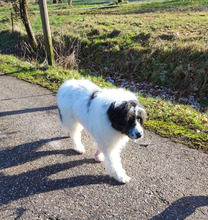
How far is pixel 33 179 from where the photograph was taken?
3.77m

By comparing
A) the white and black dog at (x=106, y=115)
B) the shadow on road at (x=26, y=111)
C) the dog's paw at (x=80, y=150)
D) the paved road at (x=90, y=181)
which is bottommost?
the paved road at (x=90, y=181)

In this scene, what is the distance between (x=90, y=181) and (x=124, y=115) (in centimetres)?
153

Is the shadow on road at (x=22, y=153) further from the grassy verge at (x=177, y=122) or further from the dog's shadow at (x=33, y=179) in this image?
the grassy verge at (x=177, y=122)

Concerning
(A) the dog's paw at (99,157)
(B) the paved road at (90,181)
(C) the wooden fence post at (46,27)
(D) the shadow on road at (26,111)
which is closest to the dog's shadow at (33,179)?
(B) the paved road at (90,181)

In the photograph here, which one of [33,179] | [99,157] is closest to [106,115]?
[99,157]

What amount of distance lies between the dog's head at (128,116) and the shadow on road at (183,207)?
4.20 feet

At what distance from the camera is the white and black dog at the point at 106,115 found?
3143 mm

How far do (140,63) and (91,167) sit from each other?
700 cm

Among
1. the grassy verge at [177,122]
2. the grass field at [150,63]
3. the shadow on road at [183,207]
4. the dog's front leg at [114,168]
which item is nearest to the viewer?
the shadow on road at [183,207]

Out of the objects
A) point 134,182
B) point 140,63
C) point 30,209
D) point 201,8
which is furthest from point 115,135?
point 201,8

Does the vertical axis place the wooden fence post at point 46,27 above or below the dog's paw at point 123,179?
above

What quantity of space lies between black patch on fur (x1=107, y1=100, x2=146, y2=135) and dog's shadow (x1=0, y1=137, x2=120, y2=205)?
1.22 m

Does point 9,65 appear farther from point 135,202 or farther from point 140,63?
point 135,202

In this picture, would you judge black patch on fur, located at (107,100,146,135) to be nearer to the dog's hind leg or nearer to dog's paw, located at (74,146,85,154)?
the dog's hind leg
